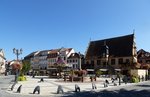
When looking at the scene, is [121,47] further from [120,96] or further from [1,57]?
[120,96]

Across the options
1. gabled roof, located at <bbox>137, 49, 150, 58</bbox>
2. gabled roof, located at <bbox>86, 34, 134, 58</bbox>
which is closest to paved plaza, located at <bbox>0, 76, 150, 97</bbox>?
gabled roof, located at <bbox>86, 34, 134, 58</bbox>

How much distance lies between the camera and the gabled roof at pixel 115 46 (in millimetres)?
89294

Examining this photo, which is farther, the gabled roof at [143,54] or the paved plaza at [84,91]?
the gabled roof at [143,54]

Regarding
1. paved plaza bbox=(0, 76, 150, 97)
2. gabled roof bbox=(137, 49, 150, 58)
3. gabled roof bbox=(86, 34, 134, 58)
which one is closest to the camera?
paved plaza bbox=(0, 76, 150, 97)

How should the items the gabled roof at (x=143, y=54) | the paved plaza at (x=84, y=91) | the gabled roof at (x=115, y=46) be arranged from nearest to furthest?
the paved plaza at (x=84, y=91)
the gabled roof at (x=115, y=46)
the gabled roof at (x=143, y=54)

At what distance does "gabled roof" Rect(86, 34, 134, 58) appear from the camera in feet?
293

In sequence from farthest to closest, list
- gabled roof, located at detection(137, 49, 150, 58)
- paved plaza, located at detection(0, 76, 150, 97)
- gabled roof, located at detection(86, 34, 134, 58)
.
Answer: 1. gabled roof, located at detection(137, 49, 150, 58)
2. gabled roof, located at detection(86, 34, 134, 58)
3. paved plaza, located at detection(0, 76, 150, 97)

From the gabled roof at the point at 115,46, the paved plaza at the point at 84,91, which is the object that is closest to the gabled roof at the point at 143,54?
the gabled roof at the point at 115,46

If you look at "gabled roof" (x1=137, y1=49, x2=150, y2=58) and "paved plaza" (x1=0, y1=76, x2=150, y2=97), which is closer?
"paved plaza" (x1=0, y1=76, x2=150, y2=97)

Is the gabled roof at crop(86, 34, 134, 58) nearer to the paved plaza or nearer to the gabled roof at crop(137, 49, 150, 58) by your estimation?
the gabled roof at crop(137, 49, 150, 58)

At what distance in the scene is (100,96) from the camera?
26.5 meters

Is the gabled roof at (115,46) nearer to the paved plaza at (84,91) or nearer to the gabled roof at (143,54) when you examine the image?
the gabled roof at (143,54)

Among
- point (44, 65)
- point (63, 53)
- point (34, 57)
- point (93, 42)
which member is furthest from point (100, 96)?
point (34, 57)

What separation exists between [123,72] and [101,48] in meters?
16.8
